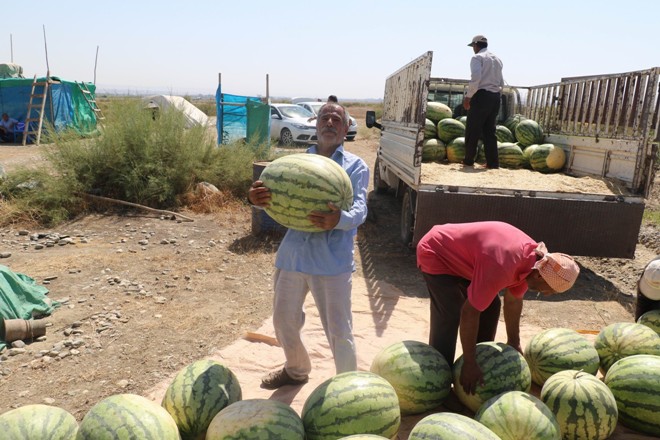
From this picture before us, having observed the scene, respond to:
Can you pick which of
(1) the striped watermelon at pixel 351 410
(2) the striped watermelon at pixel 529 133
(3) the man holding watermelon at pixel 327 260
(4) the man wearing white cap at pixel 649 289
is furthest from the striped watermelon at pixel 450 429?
(2) the striped watermelon at pixel 529 133

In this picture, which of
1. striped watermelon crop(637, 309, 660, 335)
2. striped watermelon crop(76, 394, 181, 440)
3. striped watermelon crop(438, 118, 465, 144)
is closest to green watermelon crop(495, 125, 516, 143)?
striped watermelon crop(438, 118, 465, 144)

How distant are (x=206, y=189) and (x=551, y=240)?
233 inches

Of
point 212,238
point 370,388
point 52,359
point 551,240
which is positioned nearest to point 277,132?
point 212,238

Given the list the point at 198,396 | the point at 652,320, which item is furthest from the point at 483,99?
the point at 198,396

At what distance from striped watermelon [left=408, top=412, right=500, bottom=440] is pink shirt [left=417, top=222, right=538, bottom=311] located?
67 cm

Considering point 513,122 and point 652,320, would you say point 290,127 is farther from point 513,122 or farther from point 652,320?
point 652,320

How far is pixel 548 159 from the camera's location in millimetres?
7348

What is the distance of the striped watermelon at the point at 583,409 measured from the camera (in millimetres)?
2723

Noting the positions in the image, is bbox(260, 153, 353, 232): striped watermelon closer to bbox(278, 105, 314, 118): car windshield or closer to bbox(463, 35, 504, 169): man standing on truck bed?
bbox(463, 35, 504, 169): man standing on truck bed

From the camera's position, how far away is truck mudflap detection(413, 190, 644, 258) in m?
5.51

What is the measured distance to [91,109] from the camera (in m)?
19.0

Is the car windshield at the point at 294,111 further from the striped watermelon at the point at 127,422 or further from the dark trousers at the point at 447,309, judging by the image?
the striped watermelon at the point at 127,422

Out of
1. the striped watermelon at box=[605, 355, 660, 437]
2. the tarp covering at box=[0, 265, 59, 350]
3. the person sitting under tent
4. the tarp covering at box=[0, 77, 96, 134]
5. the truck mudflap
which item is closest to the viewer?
the striped watermelon at box=[605, 355, 660, 437]

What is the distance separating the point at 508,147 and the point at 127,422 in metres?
6.96
